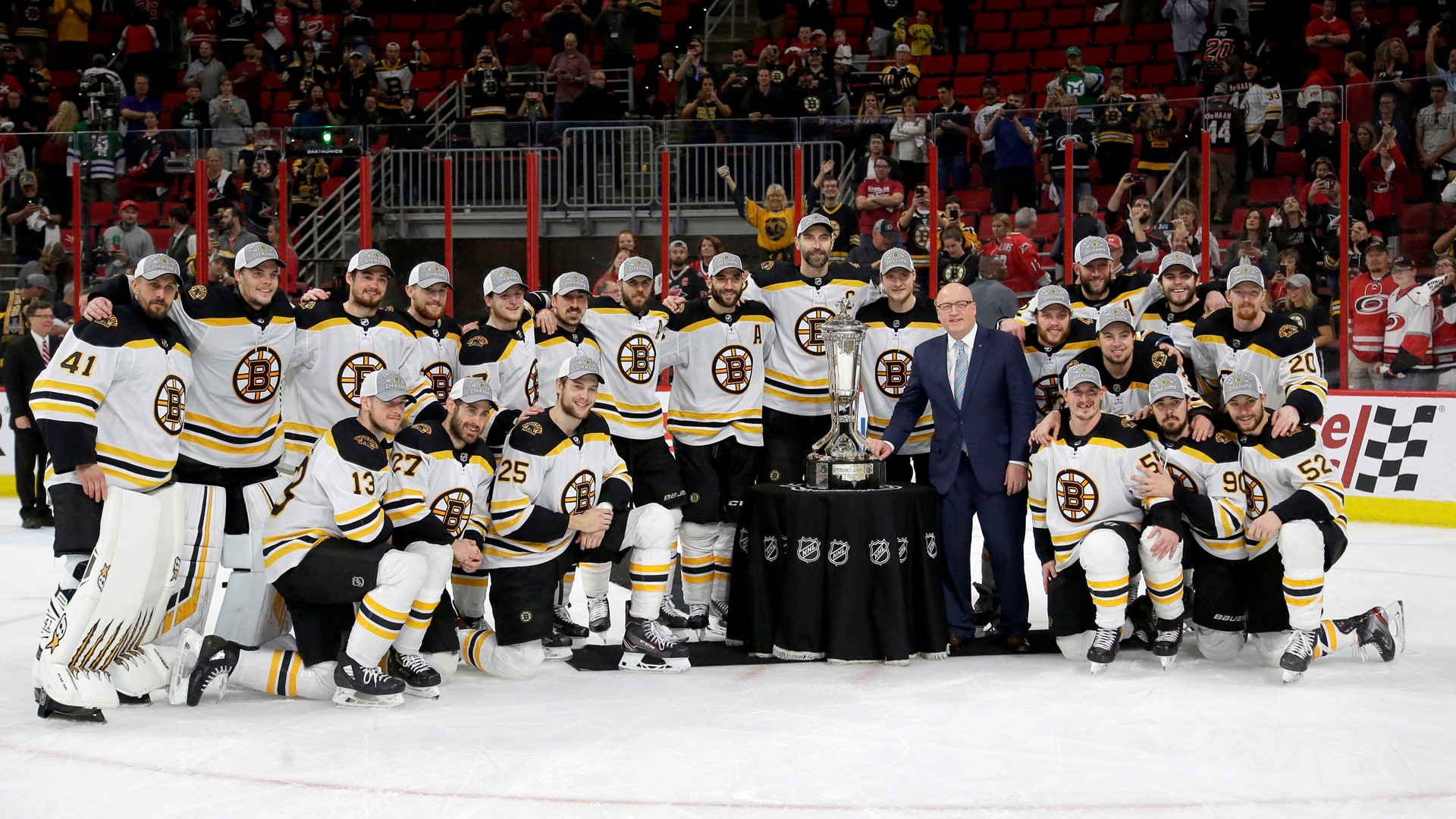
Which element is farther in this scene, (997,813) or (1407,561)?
(1407,561)

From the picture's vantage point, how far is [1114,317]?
5535 millimetres

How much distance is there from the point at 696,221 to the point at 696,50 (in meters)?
4.26

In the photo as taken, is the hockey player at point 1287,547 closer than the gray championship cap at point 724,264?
Yes

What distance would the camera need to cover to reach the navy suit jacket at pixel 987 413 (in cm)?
562

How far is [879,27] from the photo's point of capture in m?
14.0

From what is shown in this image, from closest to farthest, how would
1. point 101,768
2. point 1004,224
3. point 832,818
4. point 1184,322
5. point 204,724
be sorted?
point 832,818 → point 101,768 → point 204,724 → point 1184,322 → point 1004,224

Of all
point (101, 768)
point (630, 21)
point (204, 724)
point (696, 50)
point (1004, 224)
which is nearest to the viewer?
point (101, 768)

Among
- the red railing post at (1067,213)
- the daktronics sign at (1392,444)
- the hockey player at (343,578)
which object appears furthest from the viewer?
the red railing post at (1067,213)

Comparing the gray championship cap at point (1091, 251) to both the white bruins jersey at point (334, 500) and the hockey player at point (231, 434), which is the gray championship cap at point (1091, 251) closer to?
the white bruins jersey at point (334, 500)

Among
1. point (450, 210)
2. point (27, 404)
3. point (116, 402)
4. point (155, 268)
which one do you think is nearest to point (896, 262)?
point (155, 268)

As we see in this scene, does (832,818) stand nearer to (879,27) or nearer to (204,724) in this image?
(204,724)

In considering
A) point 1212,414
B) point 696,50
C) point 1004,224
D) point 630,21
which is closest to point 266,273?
point 1212,414

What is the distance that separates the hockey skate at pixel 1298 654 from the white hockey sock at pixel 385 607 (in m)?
3.02

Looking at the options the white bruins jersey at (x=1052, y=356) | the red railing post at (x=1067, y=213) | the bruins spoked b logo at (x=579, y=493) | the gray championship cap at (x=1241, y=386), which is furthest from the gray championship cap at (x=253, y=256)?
the red railing post at (x=1067, y=213)
